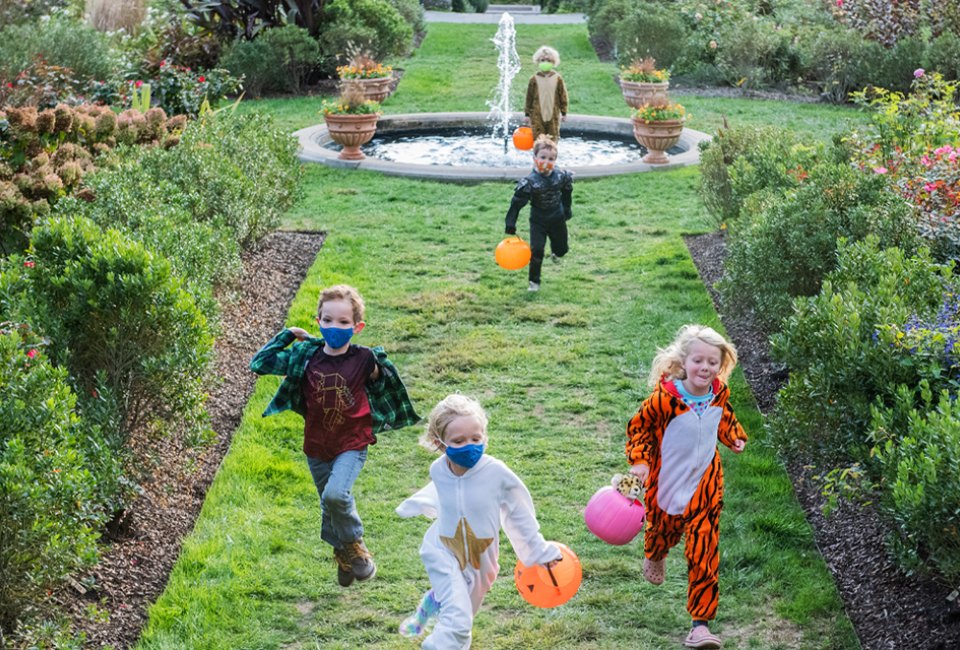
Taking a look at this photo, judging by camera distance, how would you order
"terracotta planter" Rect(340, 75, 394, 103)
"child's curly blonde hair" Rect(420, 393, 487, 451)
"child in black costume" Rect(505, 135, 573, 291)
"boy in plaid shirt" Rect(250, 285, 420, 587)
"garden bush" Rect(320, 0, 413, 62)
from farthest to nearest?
1. "garden bush" Rect(320, 0, 413, 62)
2. "terracotta planter" Rect(340, 75, 394, 103)
3. "child in black costume" Rect(505, 135, 573, 291)
4. "boy in plaid shirt" Rect(250, 285, 420, 587)
5. "child's curly blonde hair" Rect(420, 393, 487, 451)

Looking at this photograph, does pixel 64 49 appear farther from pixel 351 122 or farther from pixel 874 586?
pixel 874 586

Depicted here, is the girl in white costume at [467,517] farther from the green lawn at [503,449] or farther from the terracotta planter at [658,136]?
the terracotta planter at [658,136]

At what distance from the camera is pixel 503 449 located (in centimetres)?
736

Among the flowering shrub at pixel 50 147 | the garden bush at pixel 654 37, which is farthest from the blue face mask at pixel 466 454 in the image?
the garden bush at pixel 654 37

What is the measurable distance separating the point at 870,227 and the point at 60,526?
5360 millimetres

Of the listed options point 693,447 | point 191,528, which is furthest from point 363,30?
point 693,447

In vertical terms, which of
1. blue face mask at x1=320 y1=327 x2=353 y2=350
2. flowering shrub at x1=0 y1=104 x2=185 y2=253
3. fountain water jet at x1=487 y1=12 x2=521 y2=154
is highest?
blue face mask at x1=320 y1=327 x2=353 y2=350

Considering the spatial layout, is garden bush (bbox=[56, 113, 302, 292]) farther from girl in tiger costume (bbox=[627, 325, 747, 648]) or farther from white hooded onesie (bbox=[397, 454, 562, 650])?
girl in tiger costume (bbox=[627, 325, 747, 648])

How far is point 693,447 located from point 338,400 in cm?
162

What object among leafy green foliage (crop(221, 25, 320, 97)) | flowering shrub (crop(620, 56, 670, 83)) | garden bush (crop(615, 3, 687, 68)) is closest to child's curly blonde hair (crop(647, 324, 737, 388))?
flowering shrub (crop(620, 56, 670, 83))

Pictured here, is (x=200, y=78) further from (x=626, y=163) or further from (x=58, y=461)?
(x=58, y=461)

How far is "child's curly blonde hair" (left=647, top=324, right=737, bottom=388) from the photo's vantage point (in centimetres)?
506

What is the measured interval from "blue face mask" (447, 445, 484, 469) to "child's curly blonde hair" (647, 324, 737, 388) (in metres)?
1.04

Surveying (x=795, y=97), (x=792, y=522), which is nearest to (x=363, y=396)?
(x=792, y=522)
